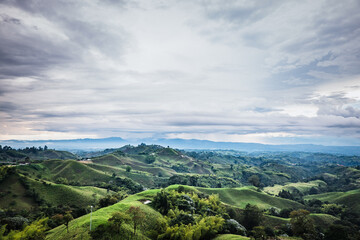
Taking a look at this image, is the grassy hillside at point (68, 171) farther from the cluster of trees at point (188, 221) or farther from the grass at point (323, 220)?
the grass at point (323, 220)

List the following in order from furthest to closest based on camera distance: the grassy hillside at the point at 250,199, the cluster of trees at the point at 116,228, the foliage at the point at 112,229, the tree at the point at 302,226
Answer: the grassy hillside at the point at 250,199 → the tree at the point at 302,226 → the cluster of trees at the point at 116,228 → the foliage at the point at 112,229

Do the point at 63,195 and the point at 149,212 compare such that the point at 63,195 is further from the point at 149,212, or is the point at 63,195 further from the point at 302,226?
the point at 302,226

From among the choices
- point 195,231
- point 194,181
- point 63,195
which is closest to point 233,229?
point 195,231

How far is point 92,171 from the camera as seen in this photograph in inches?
6407

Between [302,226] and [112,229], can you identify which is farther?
[302,226]

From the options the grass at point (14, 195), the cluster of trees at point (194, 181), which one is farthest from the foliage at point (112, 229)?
the cluster of trees at point (194, 181)

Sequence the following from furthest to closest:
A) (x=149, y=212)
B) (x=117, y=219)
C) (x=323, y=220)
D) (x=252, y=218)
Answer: (x=323, y=220), (x=252, y=218), (x=149, y=212), (x=117, y=219)

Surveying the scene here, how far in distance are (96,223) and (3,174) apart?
4241 inches

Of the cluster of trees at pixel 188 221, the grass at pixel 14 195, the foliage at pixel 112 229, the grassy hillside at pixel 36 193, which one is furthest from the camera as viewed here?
the grassy hillside at pixel 36 193

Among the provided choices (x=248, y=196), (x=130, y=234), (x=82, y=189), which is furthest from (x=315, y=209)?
(x=82, y=189)

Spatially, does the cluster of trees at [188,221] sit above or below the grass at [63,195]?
above

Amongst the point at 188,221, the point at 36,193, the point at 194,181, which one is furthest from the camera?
the point at 194,181

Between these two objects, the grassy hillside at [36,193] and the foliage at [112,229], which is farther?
the grassy hillside at [36,193]

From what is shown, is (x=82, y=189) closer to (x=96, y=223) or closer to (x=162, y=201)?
(x=162, y=201)
